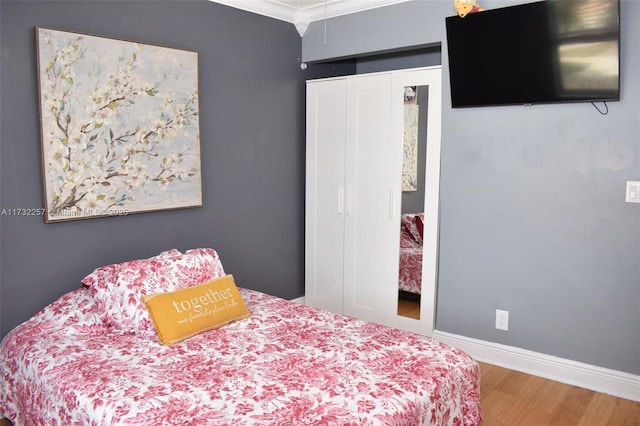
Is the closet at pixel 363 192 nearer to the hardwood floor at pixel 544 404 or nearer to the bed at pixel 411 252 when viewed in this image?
the bed at pixel 411 252

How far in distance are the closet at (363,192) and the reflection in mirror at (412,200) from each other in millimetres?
27

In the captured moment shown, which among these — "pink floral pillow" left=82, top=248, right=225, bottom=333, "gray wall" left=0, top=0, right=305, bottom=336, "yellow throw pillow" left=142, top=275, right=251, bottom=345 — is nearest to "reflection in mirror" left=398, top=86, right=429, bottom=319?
"gray wall" left=0, top=0, right=305, bottom=336

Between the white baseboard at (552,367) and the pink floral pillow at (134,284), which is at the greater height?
the pink floral pillow at (134,284)

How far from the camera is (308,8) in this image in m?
3.88

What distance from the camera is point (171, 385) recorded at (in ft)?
6.59

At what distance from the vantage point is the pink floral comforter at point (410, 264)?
358cm

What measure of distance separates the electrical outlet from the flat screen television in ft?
4.29

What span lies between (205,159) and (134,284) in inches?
44.4

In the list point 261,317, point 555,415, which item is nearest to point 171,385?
point 261,317

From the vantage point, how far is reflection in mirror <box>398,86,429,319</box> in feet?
11.4

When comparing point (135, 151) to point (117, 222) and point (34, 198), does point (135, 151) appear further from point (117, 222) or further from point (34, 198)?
point (34, 198)

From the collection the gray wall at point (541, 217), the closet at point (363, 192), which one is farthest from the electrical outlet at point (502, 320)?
the closet at point (363, 192)

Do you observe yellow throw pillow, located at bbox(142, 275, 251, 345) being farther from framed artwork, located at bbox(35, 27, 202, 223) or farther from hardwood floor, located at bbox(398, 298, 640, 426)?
hardwood floor, located at bbox(398, 298, 640, 426)

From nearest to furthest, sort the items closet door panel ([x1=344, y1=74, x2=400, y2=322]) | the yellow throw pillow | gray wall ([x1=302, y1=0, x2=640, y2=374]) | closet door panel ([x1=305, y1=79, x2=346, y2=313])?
1. the yellow throw pillow
2. gray wall ([x1=302, y1=0, x2=640, y2=374])
3. closet door panel ([x1=344, y1=74, x2=400, y2=322])
4. closet door panel ([x1=305, y1=79, x2=346, y2=313])
